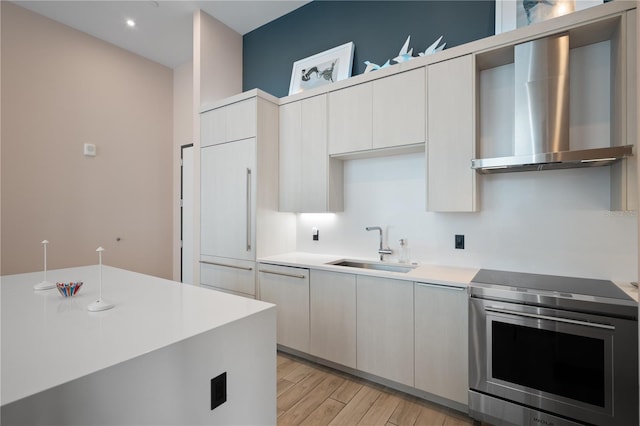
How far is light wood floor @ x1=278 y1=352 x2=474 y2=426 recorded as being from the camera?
1.99 metres

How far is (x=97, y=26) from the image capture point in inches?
144

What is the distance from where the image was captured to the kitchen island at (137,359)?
2.60 feet

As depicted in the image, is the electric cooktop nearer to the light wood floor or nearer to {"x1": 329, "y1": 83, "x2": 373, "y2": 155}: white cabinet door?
the light wood floor

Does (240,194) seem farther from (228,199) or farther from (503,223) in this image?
(503,223)

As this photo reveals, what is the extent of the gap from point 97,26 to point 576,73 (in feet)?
15.8

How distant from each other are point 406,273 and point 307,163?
55.5 inches

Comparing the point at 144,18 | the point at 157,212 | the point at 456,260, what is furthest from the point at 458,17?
the point at 157,212

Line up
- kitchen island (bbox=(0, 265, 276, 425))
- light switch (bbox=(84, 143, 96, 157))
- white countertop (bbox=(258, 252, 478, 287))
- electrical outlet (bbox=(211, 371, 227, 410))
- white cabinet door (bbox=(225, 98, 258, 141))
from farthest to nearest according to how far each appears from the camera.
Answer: light switch (bbox=(84, 143, 96, 157)) < white cabinet door (bbox=(225, 98, 258, 141)) < white countertop (bbox=(258, 252, 478, 287)) < electrical outlet (bbox=(211, 371, 227, 410)) < kitchen island (bbox=(0, 265, 276, 425))

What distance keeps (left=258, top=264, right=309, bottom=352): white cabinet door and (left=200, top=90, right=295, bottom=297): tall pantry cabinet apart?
0.67ft

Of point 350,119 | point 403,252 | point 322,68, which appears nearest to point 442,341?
point 403,252

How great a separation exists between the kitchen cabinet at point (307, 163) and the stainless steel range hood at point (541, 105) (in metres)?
1.28

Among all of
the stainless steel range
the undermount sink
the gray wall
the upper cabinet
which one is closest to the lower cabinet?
the stainless steel range

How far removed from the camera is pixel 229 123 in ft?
10.5

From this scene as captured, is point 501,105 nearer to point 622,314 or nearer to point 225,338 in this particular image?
point 622,314
